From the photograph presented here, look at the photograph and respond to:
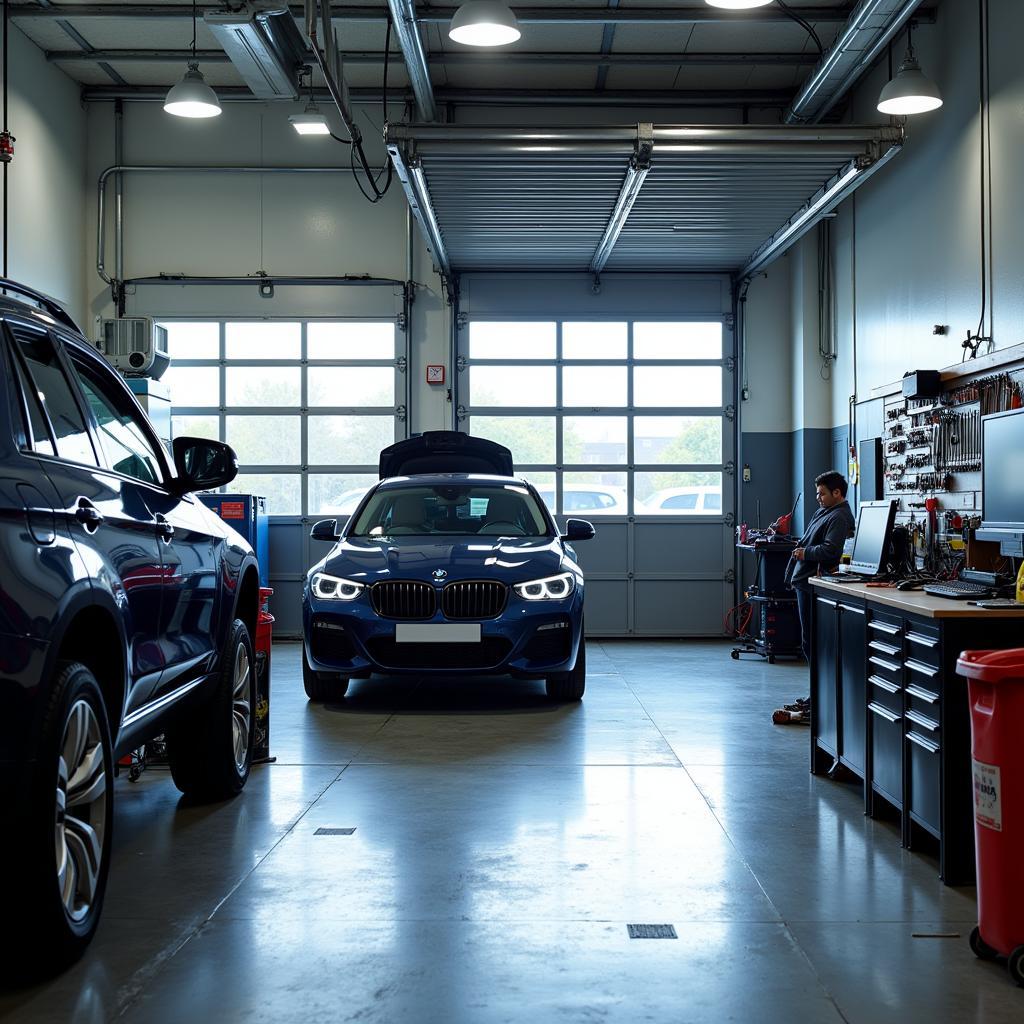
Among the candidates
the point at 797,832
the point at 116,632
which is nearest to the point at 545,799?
the point at 797,832

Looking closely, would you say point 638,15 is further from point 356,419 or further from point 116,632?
point 116,632

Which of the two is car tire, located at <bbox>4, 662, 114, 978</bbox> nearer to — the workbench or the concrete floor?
the concrete floor

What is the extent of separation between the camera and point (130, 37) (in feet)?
37.6

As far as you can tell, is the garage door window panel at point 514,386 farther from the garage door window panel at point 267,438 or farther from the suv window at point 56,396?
the suv window at point 56,396

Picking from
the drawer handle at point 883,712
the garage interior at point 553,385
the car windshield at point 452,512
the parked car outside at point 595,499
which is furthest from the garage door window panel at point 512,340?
the drawer handle at point 883,712

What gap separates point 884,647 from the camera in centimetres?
471

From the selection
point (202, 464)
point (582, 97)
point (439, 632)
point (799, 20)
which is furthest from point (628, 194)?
point (202, 464)

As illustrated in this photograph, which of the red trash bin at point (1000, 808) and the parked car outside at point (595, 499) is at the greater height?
the parked car outside at point (595, 499)

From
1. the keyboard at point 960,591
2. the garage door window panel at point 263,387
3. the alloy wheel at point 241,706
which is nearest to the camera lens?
the keyboard at point 960,591

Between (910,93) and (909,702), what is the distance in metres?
5.28

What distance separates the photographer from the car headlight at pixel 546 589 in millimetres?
7469

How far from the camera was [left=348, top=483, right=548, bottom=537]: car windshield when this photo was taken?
28.0 ft

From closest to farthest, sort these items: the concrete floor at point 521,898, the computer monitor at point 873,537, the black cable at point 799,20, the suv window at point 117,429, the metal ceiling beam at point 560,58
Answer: the concrete floor at point 521,898 → the suv window at point 117,429 → the computer monitor at point 873,537 → the black cable at point 799,20 → the metal ceiling beam at point 560,58

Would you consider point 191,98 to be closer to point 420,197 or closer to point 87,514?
point 420,197
